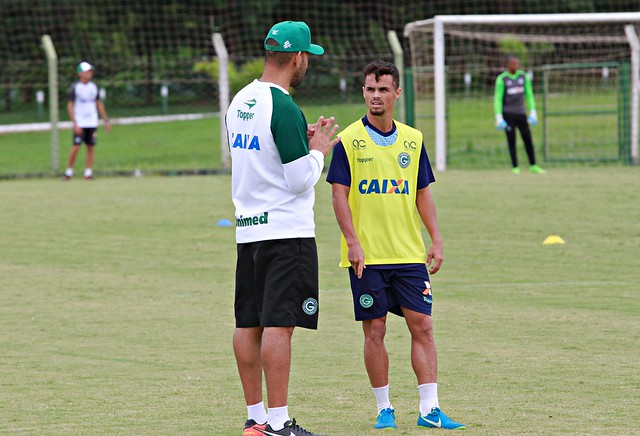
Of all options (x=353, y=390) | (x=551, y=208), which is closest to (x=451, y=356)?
(x=353, y=390)

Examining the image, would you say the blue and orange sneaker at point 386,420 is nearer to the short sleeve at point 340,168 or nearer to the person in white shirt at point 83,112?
the short sleeve at point 340,168

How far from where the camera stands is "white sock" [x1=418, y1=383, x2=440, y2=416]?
19.9ft

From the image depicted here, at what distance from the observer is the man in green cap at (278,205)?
5613mm

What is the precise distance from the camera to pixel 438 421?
19.7 ft

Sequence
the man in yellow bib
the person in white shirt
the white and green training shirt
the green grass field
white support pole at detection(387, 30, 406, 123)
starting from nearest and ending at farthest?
1. the white and green training shirt
2. the man in yellow bib
3. the green grass field
4. the person in white shirt
5. white support pole at detection(387, 30, 406, 123)

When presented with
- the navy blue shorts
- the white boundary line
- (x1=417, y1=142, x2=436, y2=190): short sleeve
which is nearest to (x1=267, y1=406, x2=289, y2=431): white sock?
the navy blue shorts

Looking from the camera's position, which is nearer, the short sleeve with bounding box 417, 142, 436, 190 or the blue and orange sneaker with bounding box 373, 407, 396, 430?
the blue and orange sneaker with bounding box 373, 407, 396, 430

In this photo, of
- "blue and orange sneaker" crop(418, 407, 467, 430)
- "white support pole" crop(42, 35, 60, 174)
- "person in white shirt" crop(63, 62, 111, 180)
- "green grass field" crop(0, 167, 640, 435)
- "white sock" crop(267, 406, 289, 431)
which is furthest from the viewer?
"white support pole" crop(42, 35, 60, 174)

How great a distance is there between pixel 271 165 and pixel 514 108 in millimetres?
17163

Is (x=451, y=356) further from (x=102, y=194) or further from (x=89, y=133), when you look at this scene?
(x=89, y=133)

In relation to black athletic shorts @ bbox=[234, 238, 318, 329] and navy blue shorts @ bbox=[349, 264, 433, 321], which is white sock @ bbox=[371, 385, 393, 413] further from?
black athletic shorts @ bbox=[234, 238, 318, 329]

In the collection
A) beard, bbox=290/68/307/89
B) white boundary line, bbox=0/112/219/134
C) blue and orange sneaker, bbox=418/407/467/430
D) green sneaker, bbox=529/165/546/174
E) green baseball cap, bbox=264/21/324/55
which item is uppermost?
green baseball cap, bbox=264/21/324/55

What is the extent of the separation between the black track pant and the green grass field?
5.48 metres

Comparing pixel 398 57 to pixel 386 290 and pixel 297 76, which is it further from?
pixel 297 76
